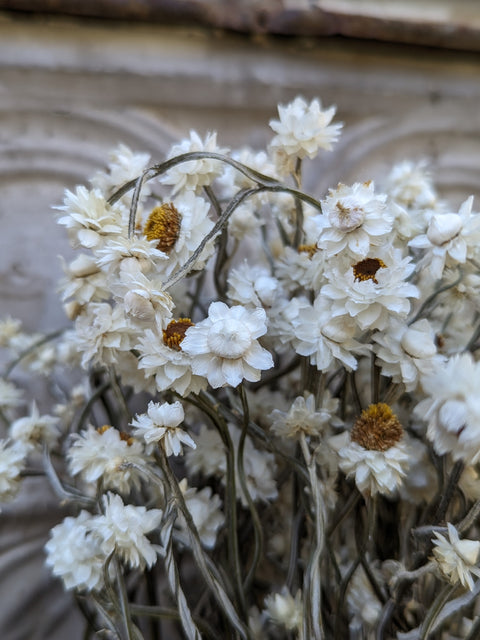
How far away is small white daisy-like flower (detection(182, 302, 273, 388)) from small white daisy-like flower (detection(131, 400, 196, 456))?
0.03 meters

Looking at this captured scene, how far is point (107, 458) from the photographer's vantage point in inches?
17.0

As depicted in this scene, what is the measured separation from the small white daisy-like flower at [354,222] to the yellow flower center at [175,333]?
0.33 ft

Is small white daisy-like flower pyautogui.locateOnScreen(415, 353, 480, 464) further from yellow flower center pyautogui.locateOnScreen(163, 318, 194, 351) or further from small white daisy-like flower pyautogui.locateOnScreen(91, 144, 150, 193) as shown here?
small white daisy-like flower pyautogui.locateOnScreen(91, 144, 150, 193)

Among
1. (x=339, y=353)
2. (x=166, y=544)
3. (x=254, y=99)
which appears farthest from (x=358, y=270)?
(x=254, y=99)

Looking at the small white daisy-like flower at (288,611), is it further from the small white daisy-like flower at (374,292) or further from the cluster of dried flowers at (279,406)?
the small white daisy-like flower at (374,292)

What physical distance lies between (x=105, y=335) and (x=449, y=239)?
0.24m

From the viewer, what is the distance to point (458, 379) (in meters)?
0.30

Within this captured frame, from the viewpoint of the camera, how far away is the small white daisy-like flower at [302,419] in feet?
1.38

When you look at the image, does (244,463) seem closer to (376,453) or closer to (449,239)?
(376,453)

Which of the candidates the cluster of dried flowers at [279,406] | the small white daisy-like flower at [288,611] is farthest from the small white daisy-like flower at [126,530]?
the small white daisy-like flower at [288,611]

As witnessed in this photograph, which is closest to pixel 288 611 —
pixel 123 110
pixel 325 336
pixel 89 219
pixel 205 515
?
pixel 205 515

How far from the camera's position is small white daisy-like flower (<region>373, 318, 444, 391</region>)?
0.38m

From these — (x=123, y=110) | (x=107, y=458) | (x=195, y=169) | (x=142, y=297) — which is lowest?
(x=107, y=458)

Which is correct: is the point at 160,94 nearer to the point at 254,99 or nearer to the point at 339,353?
the point at 254,99
